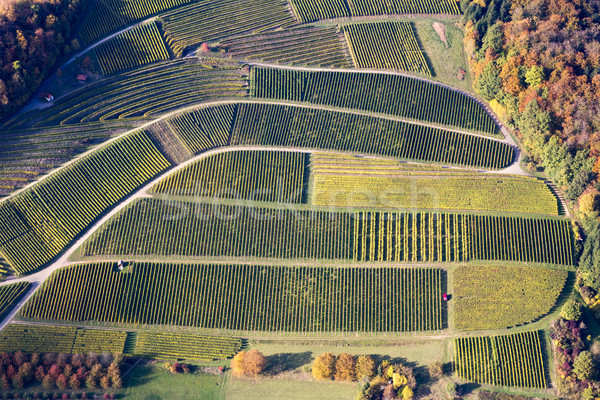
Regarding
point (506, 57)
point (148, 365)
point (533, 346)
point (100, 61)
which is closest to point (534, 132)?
point (506, 57)

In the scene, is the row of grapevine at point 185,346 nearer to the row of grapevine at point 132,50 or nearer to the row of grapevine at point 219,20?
the row of grapevine at point 132,50

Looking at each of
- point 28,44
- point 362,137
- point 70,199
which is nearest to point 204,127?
point 70,199

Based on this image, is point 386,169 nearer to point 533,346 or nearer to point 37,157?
point 533,346

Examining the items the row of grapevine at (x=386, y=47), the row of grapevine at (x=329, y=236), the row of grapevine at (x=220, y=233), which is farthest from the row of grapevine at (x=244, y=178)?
the row of grapevine at (x=386, y=47)

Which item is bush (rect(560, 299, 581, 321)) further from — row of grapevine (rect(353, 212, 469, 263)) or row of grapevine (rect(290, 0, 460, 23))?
row of grapevine (rect(290, 0, 460, 23))

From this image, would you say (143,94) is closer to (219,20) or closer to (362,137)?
(219,20)

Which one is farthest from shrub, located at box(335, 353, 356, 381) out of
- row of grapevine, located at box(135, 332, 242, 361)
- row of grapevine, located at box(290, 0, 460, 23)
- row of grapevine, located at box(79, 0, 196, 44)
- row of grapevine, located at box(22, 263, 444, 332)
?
row of grapevine, located at box(79, 0, 196, 44)
